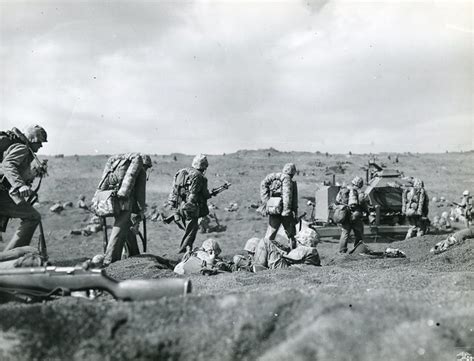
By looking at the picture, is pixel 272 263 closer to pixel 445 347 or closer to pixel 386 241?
pixel 445 347

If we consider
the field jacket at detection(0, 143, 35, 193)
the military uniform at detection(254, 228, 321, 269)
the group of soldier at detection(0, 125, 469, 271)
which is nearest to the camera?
the field jacket at detection(0, 143, 35, 193)

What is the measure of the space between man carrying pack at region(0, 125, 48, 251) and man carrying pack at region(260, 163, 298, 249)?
4.77 metres

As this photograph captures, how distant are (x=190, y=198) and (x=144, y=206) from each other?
1407 millimetres

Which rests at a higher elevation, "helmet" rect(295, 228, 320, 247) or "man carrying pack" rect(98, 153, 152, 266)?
"man carrying pack" rect(98, 153, 152, 266)

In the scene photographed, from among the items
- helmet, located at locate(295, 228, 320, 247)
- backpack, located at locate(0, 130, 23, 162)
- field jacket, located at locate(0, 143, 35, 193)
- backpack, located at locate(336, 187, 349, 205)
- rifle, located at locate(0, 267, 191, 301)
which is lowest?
helmet, located at locate(295, 228, 320, 247)

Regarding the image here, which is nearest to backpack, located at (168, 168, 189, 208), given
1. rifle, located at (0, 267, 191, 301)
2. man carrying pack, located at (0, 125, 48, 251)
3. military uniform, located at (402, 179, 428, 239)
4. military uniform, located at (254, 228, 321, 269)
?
military uniform, located at (254, 228, 321, 269)

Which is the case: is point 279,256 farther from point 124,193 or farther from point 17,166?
point 17,166

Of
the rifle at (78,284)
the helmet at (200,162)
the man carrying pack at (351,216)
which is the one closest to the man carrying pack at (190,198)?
the helmet at (200,162)

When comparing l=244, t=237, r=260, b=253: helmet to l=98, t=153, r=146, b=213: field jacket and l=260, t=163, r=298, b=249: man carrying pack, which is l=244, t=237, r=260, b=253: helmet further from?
l=98, t=153, r=146, b=213: field jacket

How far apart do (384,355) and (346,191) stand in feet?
28.3

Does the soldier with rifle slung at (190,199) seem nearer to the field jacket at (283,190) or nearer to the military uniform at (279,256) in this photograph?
the field jacket at (283,190)

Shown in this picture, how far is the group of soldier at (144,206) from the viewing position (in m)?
6.36

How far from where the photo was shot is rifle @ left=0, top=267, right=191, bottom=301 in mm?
3410

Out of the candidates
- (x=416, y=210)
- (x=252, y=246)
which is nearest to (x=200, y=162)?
(x=252, y=246)
